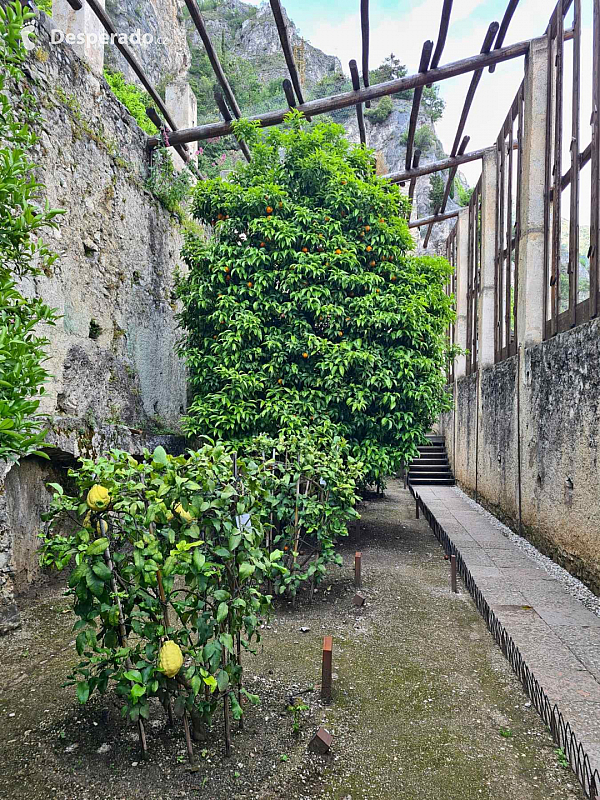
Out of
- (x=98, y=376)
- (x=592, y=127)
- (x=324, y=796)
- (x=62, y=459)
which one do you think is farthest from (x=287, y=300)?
(x=324, y=796)

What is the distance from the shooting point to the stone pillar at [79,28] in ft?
20.0

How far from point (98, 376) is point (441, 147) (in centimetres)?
3987

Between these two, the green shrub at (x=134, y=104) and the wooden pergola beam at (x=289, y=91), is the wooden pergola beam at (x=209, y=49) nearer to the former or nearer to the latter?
the wooden pergola beam at (x=289, y=91)

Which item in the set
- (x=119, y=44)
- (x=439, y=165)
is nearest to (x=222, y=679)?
(x=119, y=44)

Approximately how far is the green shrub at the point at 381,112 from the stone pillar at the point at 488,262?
27.0 meters

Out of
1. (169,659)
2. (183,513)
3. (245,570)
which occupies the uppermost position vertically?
(183,513)

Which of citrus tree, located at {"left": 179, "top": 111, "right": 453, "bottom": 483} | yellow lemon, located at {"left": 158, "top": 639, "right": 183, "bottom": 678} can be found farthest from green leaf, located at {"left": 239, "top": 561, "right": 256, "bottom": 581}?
citrus tree, located at {"left": 179, "top": 111, "right": 453, "bottom": 483}

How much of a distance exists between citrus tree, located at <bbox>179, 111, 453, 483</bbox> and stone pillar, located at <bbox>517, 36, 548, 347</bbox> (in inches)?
60.7

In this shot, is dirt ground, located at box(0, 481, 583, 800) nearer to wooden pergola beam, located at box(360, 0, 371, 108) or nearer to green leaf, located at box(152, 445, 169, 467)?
green leaf, located at box(152, 445, 169, 467)

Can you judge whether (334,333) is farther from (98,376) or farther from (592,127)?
(592,127)

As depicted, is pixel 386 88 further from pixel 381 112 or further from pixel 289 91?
pixel 381 112

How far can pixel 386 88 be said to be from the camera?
27.2 feet

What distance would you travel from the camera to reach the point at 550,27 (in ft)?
25.2

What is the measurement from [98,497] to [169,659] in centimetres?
72
